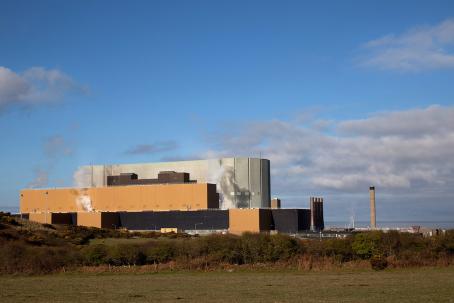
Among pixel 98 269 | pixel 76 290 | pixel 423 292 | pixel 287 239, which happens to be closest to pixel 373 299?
pixel 423 292

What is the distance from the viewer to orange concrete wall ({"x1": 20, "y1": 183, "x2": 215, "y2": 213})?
102625 millimetres

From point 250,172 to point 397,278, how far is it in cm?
8411

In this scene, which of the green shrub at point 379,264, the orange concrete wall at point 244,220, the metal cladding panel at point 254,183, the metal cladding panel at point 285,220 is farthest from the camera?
the metal cladding panel at point 254,183

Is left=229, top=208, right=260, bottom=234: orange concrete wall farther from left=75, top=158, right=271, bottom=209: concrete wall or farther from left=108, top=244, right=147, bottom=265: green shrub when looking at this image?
left=108, top=244, right=147, bottom=265: green shrub

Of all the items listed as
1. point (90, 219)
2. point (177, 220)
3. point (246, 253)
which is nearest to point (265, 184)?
point (177, 220)

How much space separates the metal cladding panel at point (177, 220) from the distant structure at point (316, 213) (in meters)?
18.2

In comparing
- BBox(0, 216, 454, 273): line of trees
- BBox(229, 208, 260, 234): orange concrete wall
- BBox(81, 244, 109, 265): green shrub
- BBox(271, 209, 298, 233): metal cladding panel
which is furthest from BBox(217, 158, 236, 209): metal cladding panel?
BBox(81, 244, 109, 265): green shrub

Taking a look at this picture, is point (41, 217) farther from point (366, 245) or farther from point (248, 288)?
point (248, 288)

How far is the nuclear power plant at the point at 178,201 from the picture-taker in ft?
319

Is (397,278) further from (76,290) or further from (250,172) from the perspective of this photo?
(250,172)

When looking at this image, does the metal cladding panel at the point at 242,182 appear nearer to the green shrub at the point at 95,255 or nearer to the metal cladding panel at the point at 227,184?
the metal cladding panel at the point at 227,184

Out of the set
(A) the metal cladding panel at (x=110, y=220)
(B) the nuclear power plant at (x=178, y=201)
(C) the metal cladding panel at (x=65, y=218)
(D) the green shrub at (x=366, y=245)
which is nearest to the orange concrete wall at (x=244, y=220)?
(B) the nuclear power plant at (x=178, y=201)

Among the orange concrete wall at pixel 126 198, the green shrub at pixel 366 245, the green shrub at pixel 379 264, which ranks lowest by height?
the green shrub at pixel 379 264

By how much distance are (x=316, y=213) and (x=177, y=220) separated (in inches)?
1044
